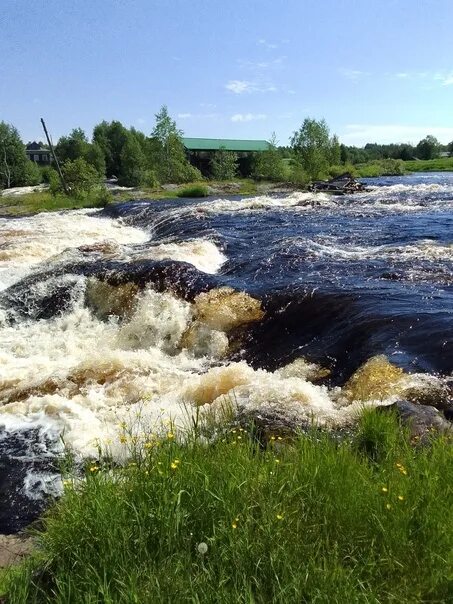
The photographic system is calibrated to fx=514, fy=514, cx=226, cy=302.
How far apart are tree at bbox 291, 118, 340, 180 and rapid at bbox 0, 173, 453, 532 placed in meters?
44.1

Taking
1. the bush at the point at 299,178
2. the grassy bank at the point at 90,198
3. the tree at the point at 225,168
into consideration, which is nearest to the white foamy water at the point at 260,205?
the grassy bank at the point at 90,198

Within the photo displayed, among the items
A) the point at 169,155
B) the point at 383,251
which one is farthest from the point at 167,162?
the point at 383,251

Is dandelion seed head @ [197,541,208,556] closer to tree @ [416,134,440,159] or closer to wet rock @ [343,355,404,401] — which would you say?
wet rock @ [343,355,404,401]

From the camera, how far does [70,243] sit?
2098 cm

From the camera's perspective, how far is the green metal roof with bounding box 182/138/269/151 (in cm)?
7794

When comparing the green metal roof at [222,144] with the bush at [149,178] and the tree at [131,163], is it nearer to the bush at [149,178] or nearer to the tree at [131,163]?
the tree at [131,163]

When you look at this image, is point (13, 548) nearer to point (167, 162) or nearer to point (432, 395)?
point (432, 395)

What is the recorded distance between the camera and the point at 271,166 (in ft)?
198

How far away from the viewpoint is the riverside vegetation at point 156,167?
139ft

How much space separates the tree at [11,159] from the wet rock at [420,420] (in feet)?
267

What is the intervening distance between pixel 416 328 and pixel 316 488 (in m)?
6.01

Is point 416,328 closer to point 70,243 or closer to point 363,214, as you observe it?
point 70,243

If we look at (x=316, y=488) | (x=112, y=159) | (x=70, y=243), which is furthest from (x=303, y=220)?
(x=112, y=159)

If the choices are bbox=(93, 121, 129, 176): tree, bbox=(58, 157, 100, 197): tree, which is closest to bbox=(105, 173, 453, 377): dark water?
bbox=(58, 157, 100, 197): tree
